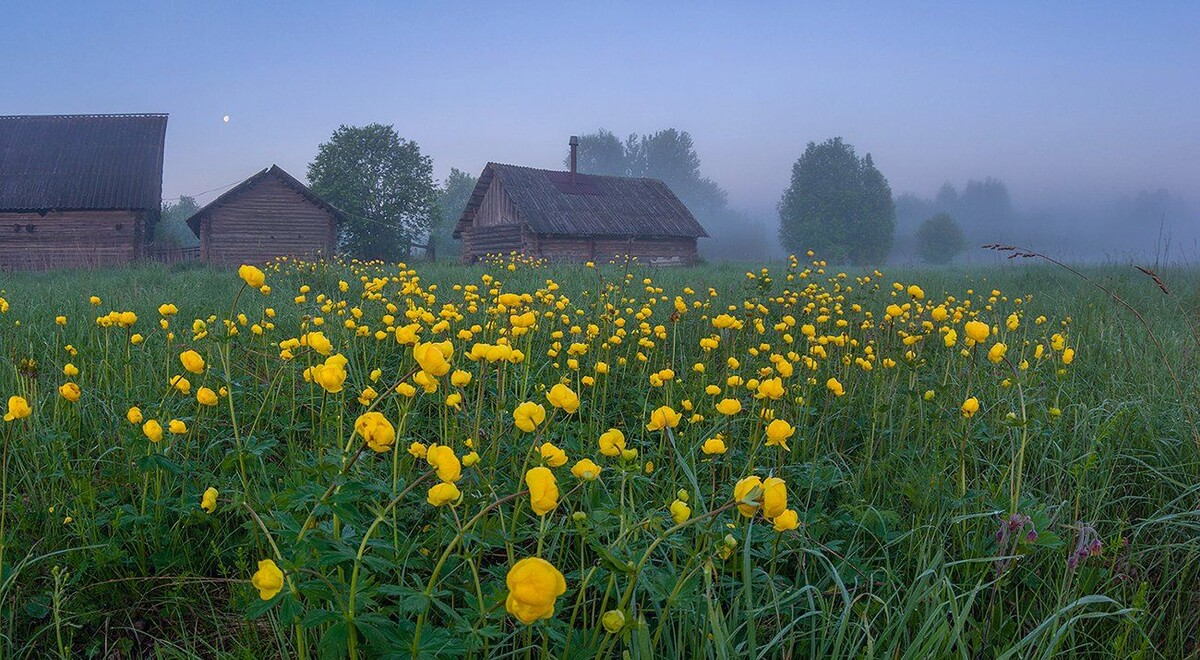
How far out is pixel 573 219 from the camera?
86.2ft

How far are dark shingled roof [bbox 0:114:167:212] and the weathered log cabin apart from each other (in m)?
11.7

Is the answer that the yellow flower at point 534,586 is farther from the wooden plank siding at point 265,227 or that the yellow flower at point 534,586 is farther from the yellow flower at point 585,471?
the wooden plank siding at point 265,227

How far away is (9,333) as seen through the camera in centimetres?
441

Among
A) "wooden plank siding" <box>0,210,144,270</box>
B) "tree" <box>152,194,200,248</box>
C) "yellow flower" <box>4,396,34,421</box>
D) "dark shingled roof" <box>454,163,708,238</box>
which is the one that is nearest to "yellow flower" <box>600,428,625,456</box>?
"yellow flower" <box>4,396,34,421</box>

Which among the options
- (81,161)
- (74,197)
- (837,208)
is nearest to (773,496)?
(74,197)

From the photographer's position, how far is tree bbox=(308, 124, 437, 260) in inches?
1433

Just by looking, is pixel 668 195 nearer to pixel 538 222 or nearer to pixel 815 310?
pixel 538 222

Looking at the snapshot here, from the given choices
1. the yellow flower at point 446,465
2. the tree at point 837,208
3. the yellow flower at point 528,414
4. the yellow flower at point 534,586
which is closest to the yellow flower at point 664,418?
the yellow flower at point 528,414

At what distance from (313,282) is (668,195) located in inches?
941

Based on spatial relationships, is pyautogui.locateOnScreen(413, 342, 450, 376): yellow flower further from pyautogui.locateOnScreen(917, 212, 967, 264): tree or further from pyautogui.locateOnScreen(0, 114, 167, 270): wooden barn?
pyautogui.locateOnScreen(917, 212, 967, 264): tree

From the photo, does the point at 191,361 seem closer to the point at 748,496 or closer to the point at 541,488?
the point at 541,488

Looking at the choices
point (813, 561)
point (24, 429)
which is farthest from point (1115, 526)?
point (24, 429)

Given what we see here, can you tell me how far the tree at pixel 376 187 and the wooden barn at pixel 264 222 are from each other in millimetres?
8090

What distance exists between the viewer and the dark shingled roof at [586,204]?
25.8 m
